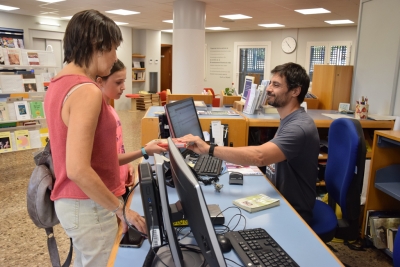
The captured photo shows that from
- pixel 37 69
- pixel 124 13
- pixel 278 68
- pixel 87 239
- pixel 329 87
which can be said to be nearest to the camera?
pixel 87 239

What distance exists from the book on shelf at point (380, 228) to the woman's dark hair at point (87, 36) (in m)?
2.59

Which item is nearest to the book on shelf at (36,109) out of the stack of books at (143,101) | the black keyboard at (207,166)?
the black keyboard at (207,166)

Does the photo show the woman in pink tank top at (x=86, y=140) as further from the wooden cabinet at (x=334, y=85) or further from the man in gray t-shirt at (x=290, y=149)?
the wooden cabinet at (x=334, y=85)

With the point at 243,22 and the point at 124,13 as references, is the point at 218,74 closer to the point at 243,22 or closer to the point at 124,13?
the point at 243,22

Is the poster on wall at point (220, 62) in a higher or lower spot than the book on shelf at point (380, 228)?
higher

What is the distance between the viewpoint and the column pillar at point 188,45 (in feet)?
20.1

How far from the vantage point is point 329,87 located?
3920 mm

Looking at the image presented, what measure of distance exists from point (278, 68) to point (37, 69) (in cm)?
466

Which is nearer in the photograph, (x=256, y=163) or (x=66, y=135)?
(x=66, y=135)

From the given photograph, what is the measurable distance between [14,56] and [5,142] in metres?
1.27

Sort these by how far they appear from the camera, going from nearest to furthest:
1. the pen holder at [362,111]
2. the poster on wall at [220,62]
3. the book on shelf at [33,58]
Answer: the pen holder at [362,111] → the book on shelf at [33,58] → the poster on wall at [220,62]

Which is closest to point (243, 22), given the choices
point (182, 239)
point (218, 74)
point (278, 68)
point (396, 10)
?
point (218, 74)

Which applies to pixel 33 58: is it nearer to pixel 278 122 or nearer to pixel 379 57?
pixel 278 122

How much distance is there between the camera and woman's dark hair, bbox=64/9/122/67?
121 centimetres
